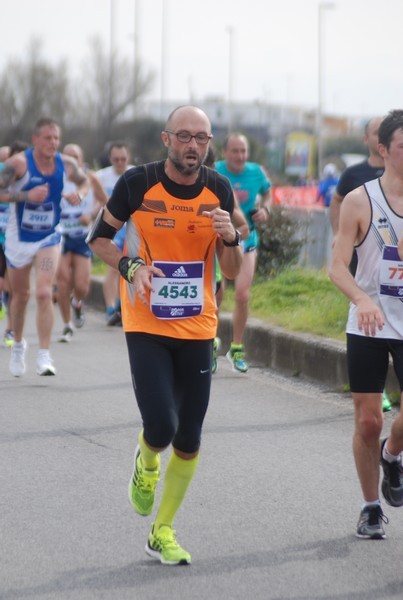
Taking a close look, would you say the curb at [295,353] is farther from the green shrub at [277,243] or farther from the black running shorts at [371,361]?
the black running shorts at [371,361]

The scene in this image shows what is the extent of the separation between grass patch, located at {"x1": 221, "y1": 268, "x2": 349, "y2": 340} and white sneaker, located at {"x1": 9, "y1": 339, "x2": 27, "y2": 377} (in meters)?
2.56

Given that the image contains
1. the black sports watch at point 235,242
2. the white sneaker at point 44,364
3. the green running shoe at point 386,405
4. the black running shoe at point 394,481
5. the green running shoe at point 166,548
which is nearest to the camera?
the green running shoe at point 166,548

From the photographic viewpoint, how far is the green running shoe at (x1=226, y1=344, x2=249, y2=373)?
10995mm

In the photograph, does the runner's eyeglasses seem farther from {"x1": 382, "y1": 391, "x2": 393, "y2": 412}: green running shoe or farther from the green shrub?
the green shrub

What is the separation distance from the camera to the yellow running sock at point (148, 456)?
17.6 ft

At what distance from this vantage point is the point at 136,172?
5363 mm

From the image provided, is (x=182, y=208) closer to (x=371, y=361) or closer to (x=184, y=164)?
(x=184, y=164)

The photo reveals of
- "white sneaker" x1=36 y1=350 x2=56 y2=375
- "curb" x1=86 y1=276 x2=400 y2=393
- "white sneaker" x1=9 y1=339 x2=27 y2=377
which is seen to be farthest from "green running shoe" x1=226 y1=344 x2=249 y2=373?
"white sneaker" x1=9 y1=339 x2=27 y2=377

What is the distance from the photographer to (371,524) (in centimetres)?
562

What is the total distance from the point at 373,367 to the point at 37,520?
171 cm

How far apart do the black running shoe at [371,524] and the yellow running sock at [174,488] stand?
829mm

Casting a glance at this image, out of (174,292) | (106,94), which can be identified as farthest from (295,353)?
(106,94)

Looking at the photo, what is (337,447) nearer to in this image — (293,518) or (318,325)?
(293,518)

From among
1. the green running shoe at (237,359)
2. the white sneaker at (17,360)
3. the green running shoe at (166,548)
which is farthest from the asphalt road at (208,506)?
the green running shoe at (237,359)
